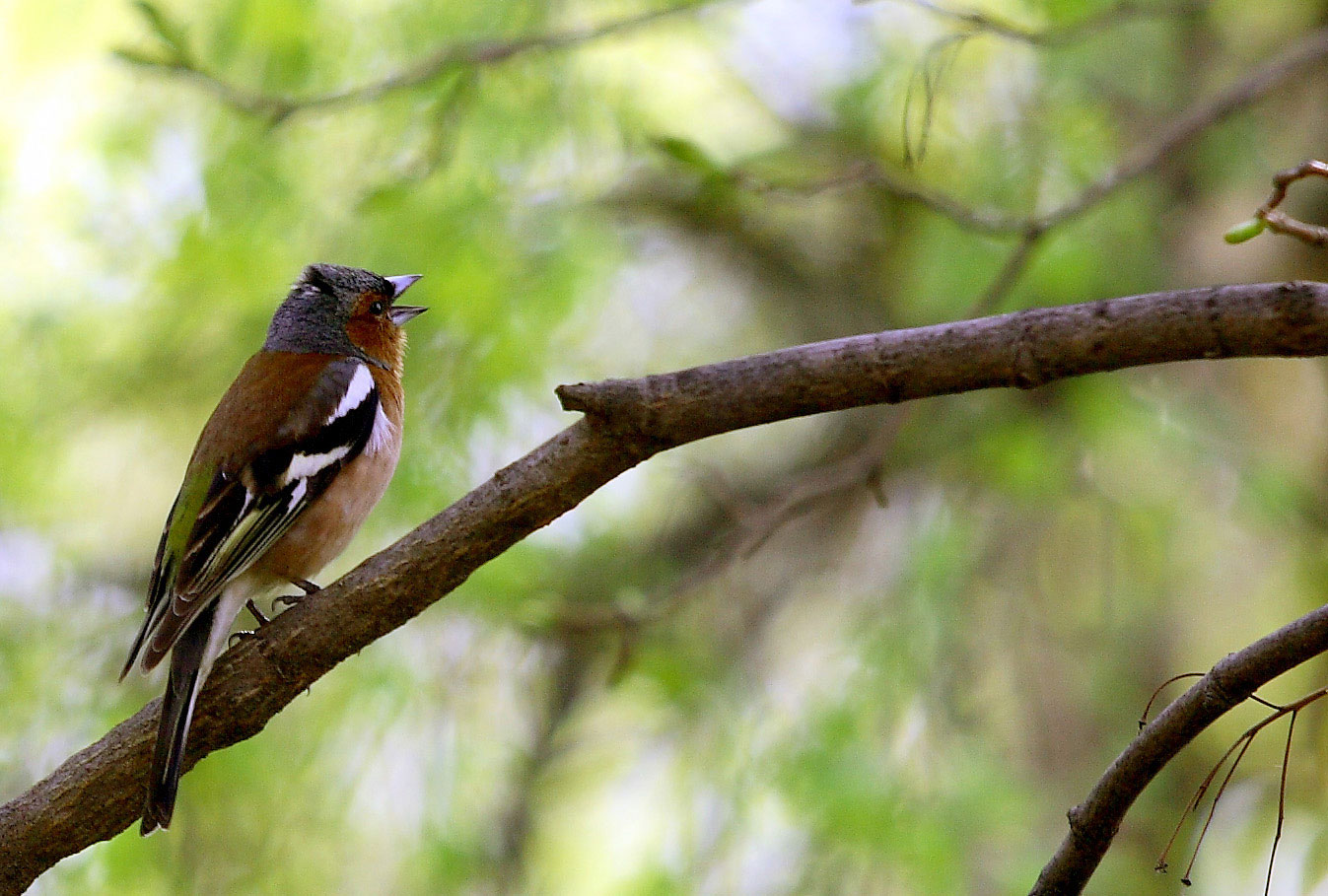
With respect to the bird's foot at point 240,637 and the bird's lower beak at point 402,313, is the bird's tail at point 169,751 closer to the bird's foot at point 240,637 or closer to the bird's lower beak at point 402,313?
the bird's foot at point 240,637

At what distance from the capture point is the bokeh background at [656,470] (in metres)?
5.63

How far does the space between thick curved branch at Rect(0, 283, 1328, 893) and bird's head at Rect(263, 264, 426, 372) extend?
1.89 meters

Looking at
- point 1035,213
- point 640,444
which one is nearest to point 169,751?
point 640,444

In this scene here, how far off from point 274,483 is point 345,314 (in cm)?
115

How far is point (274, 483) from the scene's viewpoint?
427 centimetres

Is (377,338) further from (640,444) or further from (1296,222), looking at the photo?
(1296,222)

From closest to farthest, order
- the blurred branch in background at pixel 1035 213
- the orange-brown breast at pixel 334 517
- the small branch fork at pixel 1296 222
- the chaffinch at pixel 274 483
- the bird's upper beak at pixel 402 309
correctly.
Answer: the small branch fork at pixel 1296 222 → the chaffinch at pixel 274 483 → the orange-brown breast at pixel 334 517 → the blurred branch in background at pixel 1035 213 → the bird's upper beak at pixel 402 309

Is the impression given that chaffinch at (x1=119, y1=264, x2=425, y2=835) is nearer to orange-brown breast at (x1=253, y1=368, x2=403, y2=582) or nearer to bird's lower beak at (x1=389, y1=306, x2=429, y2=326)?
orange-brown breast at (x1=253, y1=368, x2=403, y2=582)

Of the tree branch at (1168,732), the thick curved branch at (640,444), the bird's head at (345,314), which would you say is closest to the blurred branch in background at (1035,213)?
the bird's head at (345,314)

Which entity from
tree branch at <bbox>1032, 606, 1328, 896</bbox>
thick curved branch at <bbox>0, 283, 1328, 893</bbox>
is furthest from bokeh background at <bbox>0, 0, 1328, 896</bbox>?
tree branch at <bbox>1032, 606, 1328, 896</bbox>

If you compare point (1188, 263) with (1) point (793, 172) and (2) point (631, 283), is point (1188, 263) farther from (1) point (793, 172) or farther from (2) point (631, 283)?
(2) point (631, 283)

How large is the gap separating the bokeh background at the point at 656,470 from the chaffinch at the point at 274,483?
2.38ft

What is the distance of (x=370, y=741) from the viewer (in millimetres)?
5754

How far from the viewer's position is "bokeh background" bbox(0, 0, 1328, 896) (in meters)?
5.63
